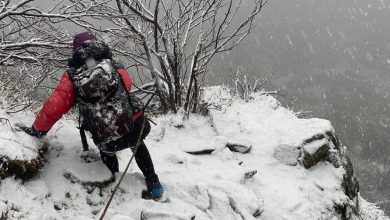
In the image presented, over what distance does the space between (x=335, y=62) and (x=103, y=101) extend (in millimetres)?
140445

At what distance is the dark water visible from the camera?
95438 millimetres

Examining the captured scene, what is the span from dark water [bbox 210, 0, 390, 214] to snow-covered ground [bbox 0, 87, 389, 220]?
7800 centimetres

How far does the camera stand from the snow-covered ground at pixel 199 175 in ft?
12.9

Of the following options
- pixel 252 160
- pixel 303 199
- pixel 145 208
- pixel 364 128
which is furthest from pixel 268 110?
pixel 364 128

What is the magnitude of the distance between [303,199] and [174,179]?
1.73 m

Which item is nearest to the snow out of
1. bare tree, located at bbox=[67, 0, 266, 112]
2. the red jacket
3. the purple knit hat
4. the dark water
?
the red jacket

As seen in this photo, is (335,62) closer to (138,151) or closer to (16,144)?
(138,151)

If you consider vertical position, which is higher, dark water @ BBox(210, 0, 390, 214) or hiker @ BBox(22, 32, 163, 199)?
hiker @ BBox(22, 32, 163, 199)

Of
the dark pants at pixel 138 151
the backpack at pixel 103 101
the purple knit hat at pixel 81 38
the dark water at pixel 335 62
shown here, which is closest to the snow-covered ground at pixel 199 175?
the dark pants at pixel 138 151

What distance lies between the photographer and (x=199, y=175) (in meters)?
5.27

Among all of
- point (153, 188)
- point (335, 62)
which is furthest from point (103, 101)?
point (335, 62)

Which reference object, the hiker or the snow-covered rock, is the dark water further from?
the snow-covered rock

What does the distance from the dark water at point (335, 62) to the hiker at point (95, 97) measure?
267 ft

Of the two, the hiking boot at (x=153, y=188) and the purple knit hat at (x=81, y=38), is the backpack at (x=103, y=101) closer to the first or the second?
the purple knit hat at (x=81, y=38)
